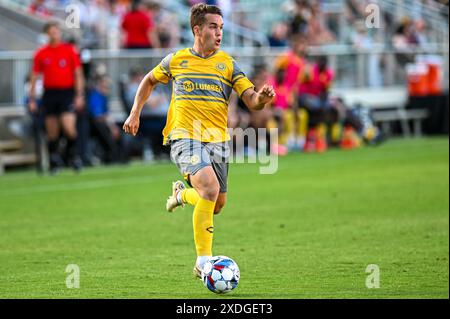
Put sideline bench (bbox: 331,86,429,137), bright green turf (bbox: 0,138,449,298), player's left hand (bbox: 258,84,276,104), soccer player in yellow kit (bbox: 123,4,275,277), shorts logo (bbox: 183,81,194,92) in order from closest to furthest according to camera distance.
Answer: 1. player's left hand (bbox: 258,84,276,104)
2. bright green turf (bbox: 0,138,449,298)
3. soccer player in yellow kit (bbox: 123,4,275,277)
4. shorts logo (bbox: 183,81,194,92)
5. sideline bench (bbox: 331,86,429,137)

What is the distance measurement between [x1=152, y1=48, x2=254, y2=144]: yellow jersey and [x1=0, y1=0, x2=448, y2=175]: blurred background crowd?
9.23 metres

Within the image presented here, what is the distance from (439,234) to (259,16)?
62.0 ft

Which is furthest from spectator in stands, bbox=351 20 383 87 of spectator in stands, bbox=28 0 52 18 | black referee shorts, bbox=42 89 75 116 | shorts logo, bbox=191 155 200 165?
shorts logo, bbox=191 155 200 165

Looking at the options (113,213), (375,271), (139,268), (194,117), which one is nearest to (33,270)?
(139,268)

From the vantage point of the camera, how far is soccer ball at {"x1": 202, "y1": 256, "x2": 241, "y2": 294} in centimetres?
824

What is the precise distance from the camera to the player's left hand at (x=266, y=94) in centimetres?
823

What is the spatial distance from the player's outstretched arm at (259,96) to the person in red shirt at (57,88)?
33.1 feet

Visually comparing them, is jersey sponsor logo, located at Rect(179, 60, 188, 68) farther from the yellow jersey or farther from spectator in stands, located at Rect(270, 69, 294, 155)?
spectator in stands, located at Rect(270, 69, 294, 155)

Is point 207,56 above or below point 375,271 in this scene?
above

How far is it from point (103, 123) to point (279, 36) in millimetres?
8662

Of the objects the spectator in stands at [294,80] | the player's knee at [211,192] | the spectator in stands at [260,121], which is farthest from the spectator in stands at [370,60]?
the player's knee at [211,192]

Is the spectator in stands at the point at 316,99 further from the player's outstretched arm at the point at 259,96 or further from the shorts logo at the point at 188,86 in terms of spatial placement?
the player's outstretched arm at the point at 259,96
